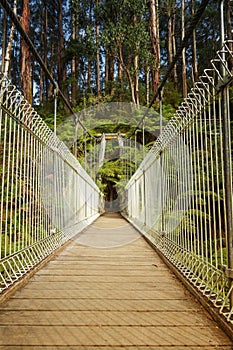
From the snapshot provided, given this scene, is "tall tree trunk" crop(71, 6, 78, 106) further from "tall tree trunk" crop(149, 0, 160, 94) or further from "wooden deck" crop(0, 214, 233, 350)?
"wooden deck" crop(0, 214, 233, 350)

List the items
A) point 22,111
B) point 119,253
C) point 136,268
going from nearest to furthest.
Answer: point 22,111
point 136,268
point 119,253

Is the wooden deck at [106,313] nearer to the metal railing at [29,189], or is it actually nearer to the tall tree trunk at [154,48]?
the metal railing at [29,189]

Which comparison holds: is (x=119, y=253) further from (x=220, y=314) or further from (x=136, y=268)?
(x=220, y=314)

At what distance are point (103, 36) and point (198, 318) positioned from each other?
1589 centimetres

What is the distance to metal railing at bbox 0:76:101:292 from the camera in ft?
7.76

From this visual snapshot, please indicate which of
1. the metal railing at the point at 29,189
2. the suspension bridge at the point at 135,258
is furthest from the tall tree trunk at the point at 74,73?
the suspension bridge at the point at 135,258

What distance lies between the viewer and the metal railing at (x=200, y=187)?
1.80 m

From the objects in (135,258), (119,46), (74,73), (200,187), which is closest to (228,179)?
(200,187)

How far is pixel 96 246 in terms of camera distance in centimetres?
459

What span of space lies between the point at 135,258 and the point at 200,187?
1515mm

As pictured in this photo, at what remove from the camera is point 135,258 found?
371cm

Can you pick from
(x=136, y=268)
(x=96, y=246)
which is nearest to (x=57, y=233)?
(x=96, y=246)

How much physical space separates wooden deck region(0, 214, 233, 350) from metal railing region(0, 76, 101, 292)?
0.85ft

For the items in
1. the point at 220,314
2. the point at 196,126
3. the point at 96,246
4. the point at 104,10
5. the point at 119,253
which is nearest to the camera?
the point at 220,314
